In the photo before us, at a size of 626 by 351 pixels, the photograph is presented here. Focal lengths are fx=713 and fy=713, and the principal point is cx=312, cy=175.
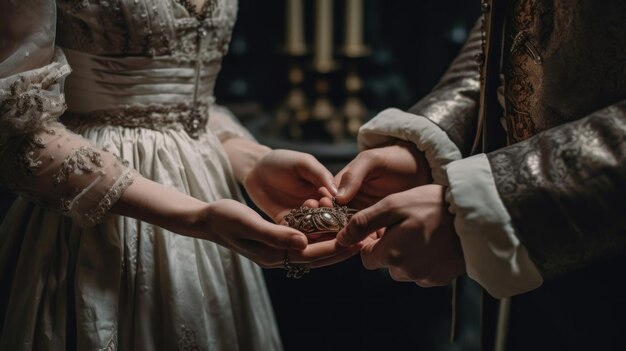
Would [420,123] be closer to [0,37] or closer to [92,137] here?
[92,137]

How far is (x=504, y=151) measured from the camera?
0.92 metres

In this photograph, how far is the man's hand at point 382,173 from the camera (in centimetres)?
116

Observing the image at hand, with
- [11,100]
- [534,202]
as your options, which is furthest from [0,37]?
[534,202]

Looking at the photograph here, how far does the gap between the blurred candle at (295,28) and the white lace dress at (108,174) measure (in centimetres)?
112

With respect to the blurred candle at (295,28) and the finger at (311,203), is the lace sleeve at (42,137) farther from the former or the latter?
the blurred candle at (295,28)

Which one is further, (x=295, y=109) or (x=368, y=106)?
(x=368, y=106)

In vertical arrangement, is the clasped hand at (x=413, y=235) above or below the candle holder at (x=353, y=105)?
above

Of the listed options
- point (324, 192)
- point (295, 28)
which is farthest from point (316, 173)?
point (295, 28)

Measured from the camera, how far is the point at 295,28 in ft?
7.62

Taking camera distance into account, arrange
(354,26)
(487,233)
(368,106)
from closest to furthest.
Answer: (487,233)
(354,26)
(368,106)

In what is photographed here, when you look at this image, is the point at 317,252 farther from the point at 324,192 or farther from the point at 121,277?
the point at 121,277

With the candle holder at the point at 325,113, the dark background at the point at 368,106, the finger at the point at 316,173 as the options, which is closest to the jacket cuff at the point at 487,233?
the finger at the point at 316,173

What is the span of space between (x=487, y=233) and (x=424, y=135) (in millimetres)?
398

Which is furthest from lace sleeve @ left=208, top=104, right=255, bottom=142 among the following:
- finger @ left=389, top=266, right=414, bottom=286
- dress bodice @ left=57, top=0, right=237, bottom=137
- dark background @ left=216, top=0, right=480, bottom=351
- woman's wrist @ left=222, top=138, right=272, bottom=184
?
dark background @ left=216, top=0, right=480, bottom=351
